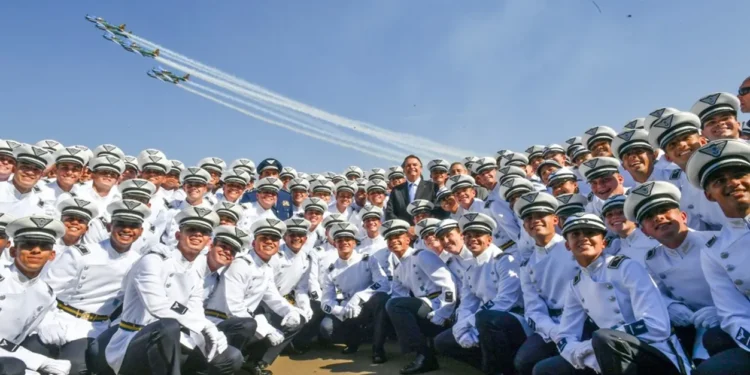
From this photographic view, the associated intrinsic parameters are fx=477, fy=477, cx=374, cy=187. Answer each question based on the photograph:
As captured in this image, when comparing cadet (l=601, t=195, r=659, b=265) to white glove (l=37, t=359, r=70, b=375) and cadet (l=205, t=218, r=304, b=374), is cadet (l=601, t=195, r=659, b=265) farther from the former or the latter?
white glove (l=37, t=359, r=70, b=375)

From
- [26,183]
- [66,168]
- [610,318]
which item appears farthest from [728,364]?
[66,168]

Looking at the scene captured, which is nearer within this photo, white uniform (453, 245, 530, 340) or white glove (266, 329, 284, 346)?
white uniform (453, 245, 530, 340)

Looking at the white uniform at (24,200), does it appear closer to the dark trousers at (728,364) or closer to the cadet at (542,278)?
the cadet at (542,278)

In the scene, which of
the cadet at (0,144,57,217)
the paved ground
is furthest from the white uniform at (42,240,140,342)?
the paved ground

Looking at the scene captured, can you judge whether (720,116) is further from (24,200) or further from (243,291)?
(24,200)

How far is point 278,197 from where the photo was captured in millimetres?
11711

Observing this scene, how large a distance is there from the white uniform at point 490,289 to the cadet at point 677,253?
1.88m

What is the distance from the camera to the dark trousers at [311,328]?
8.85 metres

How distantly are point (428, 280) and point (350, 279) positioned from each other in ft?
5.81

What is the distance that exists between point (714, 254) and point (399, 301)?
4630 millimetres

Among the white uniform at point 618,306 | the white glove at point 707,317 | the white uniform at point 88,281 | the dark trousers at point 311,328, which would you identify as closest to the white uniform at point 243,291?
the dark trousers at point 311,328

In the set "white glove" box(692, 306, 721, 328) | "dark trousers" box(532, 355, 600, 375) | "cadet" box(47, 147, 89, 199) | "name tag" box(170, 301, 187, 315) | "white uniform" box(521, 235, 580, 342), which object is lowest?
"dark trousers" box(532, 355, 600, 375)

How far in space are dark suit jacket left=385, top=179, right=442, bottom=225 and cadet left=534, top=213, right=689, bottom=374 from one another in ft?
20.5

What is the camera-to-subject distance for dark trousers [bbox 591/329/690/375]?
411cm
